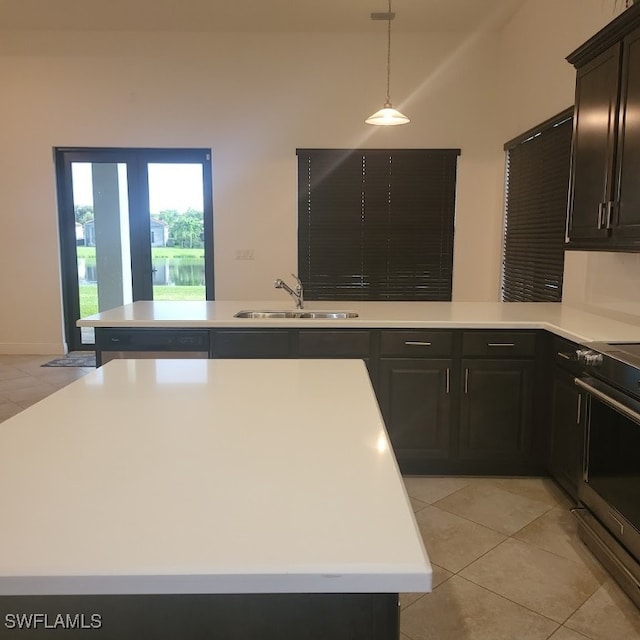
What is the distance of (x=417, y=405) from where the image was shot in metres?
3.19

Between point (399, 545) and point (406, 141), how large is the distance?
5.66 meters

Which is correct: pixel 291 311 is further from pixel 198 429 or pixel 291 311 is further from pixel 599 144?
pixel 198 429

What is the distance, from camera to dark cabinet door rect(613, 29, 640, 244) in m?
2.48

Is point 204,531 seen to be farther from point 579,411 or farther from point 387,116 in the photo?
point 387,116

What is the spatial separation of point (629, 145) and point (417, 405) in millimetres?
1600

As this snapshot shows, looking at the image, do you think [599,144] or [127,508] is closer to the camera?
[127,508]

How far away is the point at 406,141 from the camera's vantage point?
19.7ft

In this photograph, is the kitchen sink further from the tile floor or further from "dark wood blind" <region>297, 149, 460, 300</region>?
"dark wood blind" <region>297, 149, 460, 300</region>

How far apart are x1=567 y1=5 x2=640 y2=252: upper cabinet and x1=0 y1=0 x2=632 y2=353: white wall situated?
2.89 meters

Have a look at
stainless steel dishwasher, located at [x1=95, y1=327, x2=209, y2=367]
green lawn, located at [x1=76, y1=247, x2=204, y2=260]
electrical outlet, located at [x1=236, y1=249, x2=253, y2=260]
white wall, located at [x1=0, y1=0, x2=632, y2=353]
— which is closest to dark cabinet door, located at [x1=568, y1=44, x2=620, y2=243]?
stainless steel dishwasher, located at [x1=95, y1=327, x2=209, y2=367]

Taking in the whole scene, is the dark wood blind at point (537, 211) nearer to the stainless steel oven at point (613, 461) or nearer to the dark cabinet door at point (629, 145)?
the dark cabinet door at point (629, 145)

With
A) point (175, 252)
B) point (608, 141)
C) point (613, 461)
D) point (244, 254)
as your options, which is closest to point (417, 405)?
point (613, 461)

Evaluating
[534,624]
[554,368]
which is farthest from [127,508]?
[554,368]

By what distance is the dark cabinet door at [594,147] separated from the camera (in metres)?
2.70
